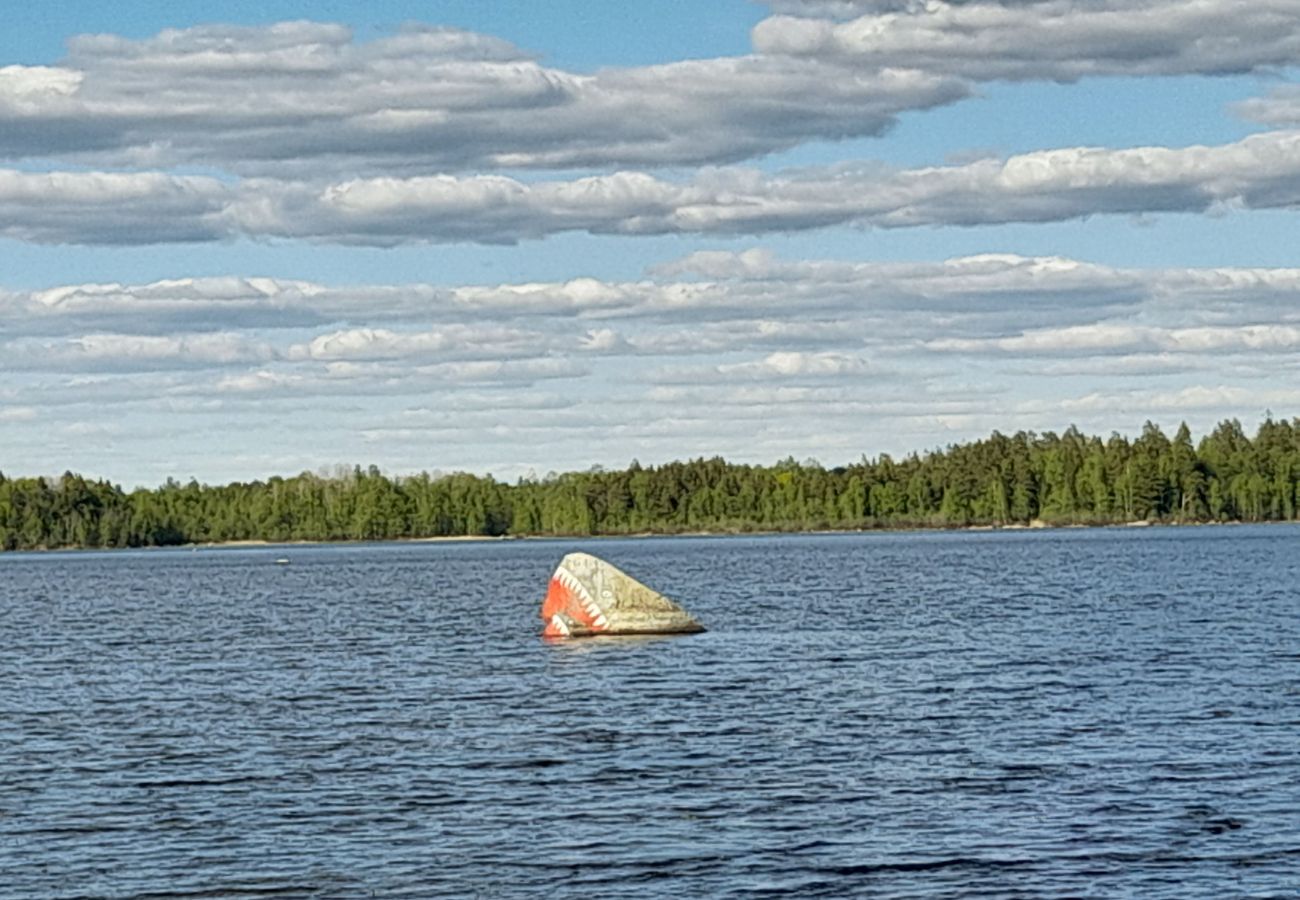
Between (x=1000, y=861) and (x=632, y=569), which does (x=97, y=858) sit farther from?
(x=632, y=569)

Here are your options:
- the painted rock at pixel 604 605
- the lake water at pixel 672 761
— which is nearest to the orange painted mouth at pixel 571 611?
the painted rock at pixel 604 605

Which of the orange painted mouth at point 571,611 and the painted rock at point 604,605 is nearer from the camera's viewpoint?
the painted rock at point 604,605

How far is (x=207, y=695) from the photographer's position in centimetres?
5028

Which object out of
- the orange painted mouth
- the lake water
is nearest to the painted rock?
the orange painted mouth

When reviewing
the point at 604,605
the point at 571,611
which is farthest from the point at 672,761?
the point at 571,611

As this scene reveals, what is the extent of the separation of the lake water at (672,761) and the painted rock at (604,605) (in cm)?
160

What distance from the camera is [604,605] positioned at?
65375 millimetres

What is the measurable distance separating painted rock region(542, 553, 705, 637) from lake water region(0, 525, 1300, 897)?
1600 mm

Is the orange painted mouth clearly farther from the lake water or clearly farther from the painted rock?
the lake water

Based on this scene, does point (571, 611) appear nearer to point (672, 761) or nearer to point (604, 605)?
point (604, 605)

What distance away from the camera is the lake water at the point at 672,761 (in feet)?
84.4

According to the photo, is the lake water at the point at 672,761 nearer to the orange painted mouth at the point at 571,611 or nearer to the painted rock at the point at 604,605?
the orange painted mouth at the point at 571,611

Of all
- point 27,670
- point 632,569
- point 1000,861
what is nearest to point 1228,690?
point 1000,861

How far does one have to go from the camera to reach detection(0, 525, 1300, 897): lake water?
25.7 meters
